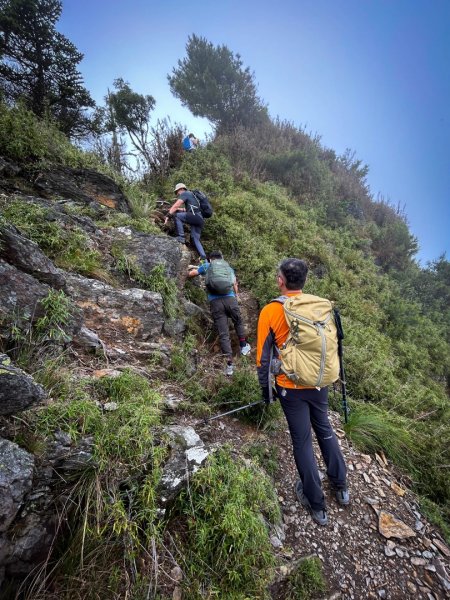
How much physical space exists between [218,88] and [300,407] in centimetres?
1841

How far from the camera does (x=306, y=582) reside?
2.24 meters

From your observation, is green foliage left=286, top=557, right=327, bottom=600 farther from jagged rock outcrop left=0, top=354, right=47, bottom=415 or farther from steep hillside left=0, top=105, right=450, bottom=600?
jagged rock outcrop left=0, top=354, right=47, bottom=415

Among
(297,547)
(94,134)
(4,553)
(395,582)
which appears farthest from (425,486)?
(94,134)

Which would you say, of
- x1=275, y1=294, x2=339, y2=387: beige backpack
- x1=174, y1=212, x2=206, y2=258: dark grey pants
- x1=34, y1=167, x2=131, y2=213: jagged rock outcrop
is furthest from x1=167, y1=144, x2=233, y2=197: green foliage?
x1=275, y1=294, x2=339, y2=387: beige backpack

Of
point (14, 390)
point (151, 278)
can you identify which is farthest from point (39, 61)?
point (14, 390)

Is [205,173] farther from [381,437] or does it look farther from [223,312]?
[381,437]

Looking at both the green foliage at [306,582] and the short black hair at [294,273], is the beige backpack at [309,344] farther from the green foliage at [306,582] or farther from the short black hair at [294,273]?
the green foliage at [306,582]

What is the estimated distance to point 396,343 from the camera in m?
7.94

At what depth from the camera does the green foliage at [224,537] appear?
1.94 metres

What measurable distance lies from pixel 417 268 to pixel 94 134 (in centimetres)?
1413

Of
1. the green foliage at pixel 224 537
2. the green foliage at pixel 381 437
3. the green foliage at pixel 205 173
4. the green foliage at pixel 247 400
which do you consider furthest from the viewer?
the green foliage at pixel 205 173

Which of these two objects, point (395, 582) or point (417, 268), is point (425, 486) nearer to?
point (395, 582)

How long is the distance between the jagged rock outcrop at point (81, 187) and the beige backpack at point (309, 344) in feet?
17.6

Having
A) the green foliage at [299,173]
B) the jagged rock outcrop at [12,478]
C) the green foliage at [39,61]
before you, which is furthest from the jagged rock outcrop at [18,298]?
the green foliage at [299,173]
